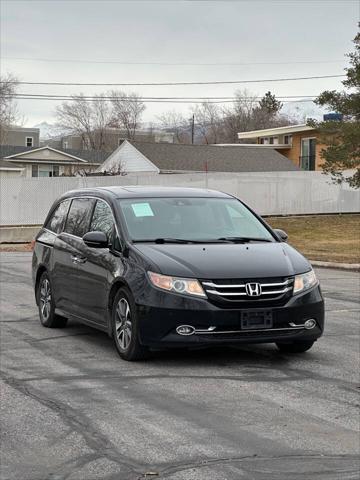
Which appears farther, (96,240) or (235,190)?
(235,190)

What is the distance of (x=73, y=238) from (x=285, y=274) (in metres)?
2.81

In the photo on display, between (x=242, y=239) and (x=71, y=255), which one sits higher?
(x=242, y=239)

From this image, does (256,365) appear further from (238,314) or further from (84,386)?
(84,386)

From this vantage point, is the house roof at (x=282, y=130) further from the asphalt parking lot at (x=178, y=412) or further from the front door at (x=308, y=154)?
the asphalt parking lot at (x=178, y=412)

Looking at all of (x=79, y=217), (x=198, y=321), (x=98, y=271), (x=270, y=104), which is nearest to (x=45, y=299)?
(x=79, y=217)

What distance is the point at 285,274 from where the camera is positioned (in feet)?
22.4

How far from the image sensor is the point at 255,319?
6645mm

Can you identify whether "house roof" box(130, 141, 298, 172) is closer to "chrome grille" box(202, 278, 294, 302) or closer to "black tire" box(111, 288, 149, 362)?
"black tire" box(111, 288, 149, 362)

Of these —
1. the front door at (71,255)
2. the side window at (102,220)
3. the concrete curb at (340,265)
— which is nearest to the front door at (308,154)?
the concrete curb at (340,265)

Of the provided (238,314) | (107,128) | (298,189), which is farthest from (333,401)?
(107,128)

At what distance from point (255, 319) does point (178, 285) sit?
77cm

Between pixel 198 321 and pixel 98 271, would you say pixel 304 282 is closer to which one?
pixel 198 321

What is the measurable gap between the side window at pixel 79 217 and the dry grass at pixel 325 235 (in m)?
12.3

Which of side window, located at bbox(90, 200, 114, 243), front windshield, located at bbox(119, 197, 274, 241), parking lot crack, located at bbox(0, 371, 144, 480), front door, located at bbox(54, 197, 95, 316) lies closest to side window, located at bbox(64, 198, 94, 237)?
front door, located at bbox(54, 197, 95, 316)
